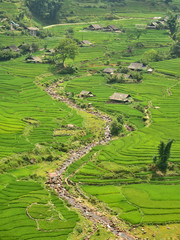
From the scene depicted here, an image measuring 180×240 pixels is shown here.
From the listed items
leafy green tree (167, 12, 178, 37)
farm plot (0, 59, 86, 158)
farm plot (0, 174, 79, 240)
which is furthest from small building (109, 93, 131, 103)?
leafy green tree (167, 12, 178, 37)

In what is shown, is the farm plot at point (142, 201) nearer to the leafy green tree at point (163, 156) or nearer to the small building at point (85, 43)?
the leafy green tree at point (163, 156)

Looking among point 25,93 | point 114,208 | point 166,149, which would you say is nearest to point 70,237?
point 114,208

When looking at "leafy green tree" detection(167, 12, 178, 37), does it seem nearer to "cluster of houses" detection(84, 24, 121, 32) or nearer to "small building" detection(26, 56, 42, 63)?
"cluster of houses" detection(84, 24, 121, 32)

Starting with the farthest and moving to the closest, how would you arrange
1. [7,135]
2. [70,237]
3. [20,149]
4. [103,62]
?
[103,62]
[7,135]
[20,149]
[70,237]

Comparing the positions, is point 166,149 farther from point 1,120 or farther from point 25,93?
point 25,93

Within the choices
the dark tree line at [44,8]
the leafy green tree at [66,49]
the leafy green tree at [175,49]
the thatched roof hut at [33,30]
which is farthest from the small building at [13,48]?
the leafy green tree at [175,49]

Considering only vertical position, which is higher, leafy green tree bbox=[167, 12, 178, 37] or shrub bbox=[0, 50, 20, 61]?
leafy green tree bbox=[167, 12, 178, 37]
